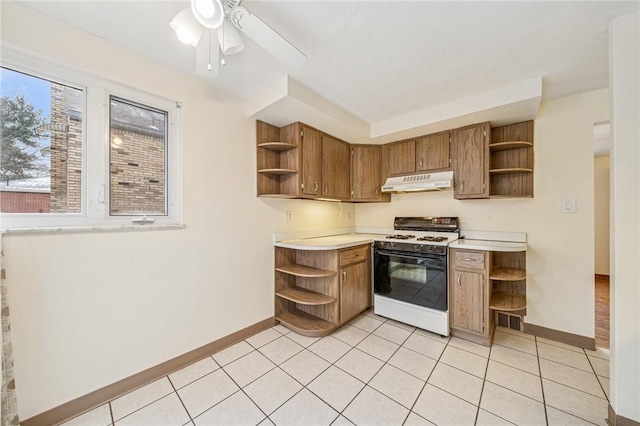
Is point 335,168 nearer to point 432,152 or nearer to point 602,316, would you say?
point 432,152

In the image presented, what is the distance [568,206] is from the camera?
2297 millimetres

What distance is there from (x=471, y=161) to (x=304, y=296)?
2294 mm

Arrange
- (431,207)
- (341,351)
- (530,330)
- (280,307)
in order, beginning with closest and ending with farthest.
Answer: (341,351) < (530,330) < (280,307) < (431,207)

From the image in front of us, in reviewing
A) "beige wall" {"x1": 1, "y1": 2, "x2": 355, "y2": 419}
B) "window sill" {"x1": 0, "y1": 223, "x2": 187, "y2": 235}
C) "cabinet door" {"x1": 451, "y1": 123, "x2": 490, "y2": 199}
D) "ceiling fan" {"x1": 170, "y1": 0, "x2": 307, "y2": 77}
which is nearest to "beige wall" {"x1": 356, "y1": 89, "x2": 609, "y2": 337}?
"cabinet door" {"x1": 451, "y1": 123, "x2": 490, "y2": 199}

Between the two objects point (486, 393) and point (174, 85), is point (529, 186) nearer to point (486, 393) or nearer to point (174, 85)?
point (486, 393)

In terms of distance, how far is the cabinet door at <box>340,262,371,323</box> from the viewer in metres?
2.54

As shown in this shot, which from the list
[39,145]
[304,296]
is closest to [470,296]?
[304,296]

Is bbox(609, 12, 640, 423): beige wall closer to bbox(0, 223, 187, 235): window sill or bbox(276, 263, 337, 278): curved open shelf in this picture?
bbox(276, 263, 337, 278): curved open shelf

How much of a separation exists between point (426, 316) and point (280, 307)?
5.12 feet

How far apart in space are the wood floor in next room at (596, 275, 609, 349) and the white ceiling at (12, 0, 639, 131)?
92.8 inches

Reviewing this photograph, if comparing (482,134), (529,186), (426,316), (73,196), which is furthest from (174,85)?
(529,186)

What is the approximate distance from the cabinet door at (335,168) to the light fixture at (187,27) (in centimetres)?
174

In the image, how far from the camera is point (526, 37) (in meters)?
1.55

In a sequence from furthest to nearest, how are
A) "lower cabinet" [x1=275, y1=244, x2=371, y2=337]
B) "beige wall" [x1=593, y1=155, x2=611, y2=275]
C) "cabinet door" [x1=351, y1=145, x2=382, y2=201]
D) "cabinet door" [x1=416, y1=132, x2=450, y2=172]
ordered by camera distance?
"beige wall" [x1=593, y1=155, x2=611, y2=275] → "cabinet door" [x1=351, y1=145, x2=382, y2=201] → "cabinet door" [x1=416, y1=132, x2=450, y2=172] → "lower cabinet" [x1=275, y1=244, x2=371, y2=337]
